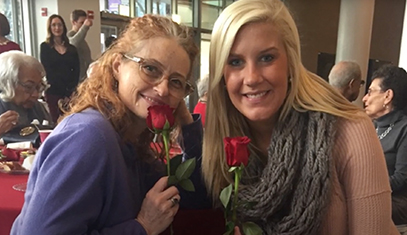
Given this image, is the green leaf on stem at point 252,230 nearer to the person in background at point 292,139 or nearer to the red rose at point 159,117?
the person in background at point 292,139

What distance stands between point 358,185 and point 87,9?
5.18 metres

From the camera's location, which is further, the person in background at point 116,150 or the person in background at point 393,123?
the person in background at point 393,123

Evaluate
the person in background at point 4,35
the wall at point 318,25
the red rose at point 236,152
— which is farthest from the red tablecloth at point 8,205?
the wall at point 318,25

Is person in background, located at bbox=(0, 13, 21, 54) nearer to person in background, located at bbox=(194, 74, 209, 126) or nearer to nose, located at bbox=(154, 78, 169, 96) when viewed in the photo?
person in background, located at bbox=(194, 74, 209, 126)

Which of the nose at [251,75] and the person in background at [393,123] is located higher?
the nose at [251,75]

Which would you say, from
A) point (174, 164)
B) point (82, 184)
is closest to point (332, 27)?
point (174, 164)

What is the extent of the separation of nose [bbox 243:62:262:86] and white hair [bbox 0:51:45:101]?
1.86m

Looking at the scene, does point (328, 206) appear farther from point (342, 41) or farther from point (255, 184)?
point (342, 41)

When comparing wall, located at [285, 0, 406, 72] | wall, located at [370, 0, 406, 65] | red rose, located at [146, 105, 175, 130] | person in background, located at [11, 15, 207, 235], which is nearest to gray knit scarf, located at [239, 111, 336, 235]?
person in background, located at [11, 15, 207, 235]

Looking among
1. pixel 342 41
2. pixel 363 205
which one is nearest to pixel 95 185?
pixel 363 205

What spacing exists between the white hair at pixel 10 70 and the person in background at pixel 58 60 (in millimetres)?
1573

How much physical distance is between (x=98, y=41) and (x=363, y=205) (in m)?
5.22

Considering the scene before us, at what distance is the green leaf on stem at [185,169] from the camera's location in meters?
0.88

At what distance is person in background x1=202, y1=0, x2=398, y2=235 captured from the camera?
1.05 m
